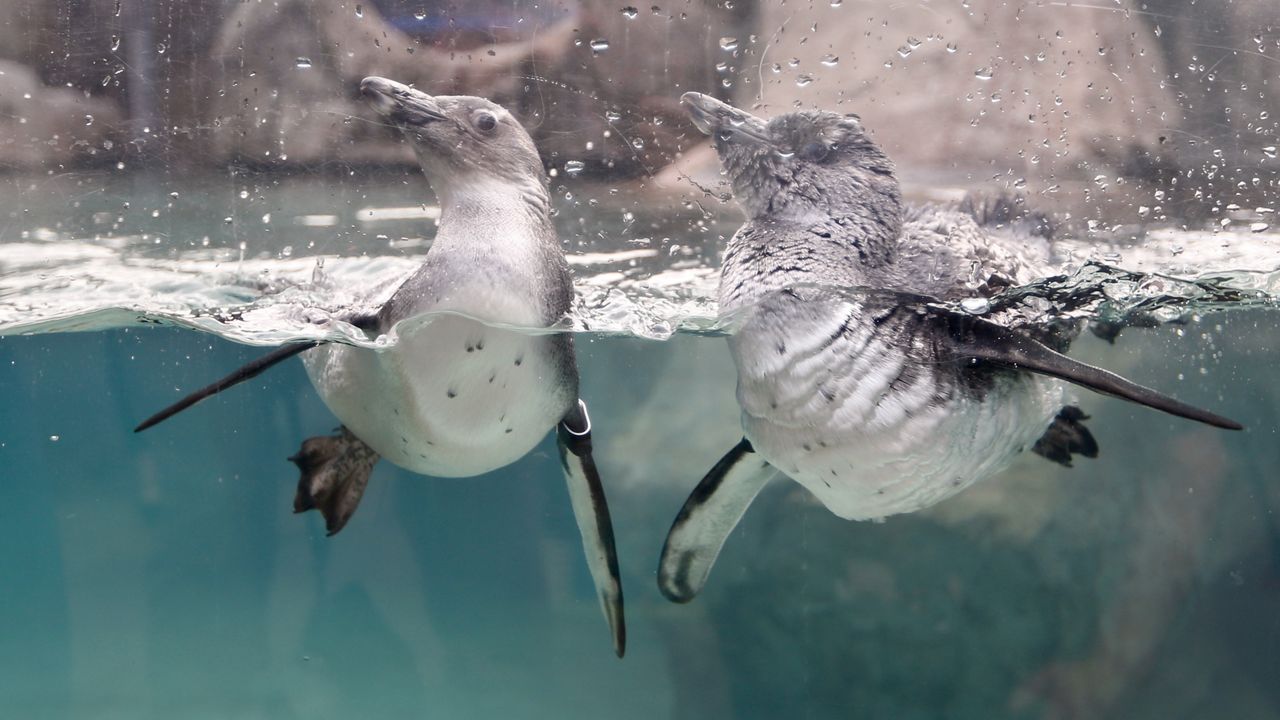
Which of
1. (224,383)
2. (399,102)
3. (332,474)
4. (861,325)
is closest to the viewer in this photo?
(399,102)

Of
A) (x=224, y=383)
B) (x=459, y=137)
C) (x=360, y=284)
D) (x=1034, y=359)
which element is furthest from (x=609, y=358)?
(x=1034, y=359)

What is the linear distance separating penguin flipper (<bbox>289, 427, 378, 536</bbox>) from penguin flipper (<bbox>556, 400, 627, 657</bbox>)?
692 millimetres

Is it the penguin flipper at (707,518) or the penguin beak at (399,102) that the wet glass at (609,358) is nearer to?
the penguin beak at (399,102)

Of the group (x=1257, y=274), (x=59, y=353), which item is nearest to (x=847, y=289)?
(x=1257, y=274)

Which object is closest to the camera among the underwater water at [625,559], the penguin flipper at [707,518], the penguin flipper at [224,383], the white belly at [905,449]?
the white belly at [905,449]

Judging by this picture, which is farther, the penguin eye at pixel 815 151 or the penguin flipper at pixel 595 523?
the penguin flipper at pixel 595 523

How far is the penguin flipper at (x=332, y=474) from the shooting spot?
9.04 feet

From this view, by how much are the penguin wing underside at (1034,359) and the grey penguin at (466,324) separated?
1.09m

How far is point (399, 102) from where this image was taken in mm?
2018

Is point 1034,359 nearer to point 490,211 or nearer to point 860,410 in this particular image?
point 860,410

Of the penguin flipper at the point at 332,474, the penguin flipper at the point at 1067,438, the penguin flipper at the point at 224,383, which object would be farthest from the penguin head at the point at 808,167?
the penguin flipper at the point at 332,474

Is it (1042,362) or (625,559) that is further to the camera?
(625,559)

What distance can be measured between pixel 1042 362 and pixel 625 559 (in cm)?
375

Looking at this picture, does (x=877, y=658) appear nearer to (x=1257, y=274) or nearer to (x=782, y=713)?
(x=782, y=713)
